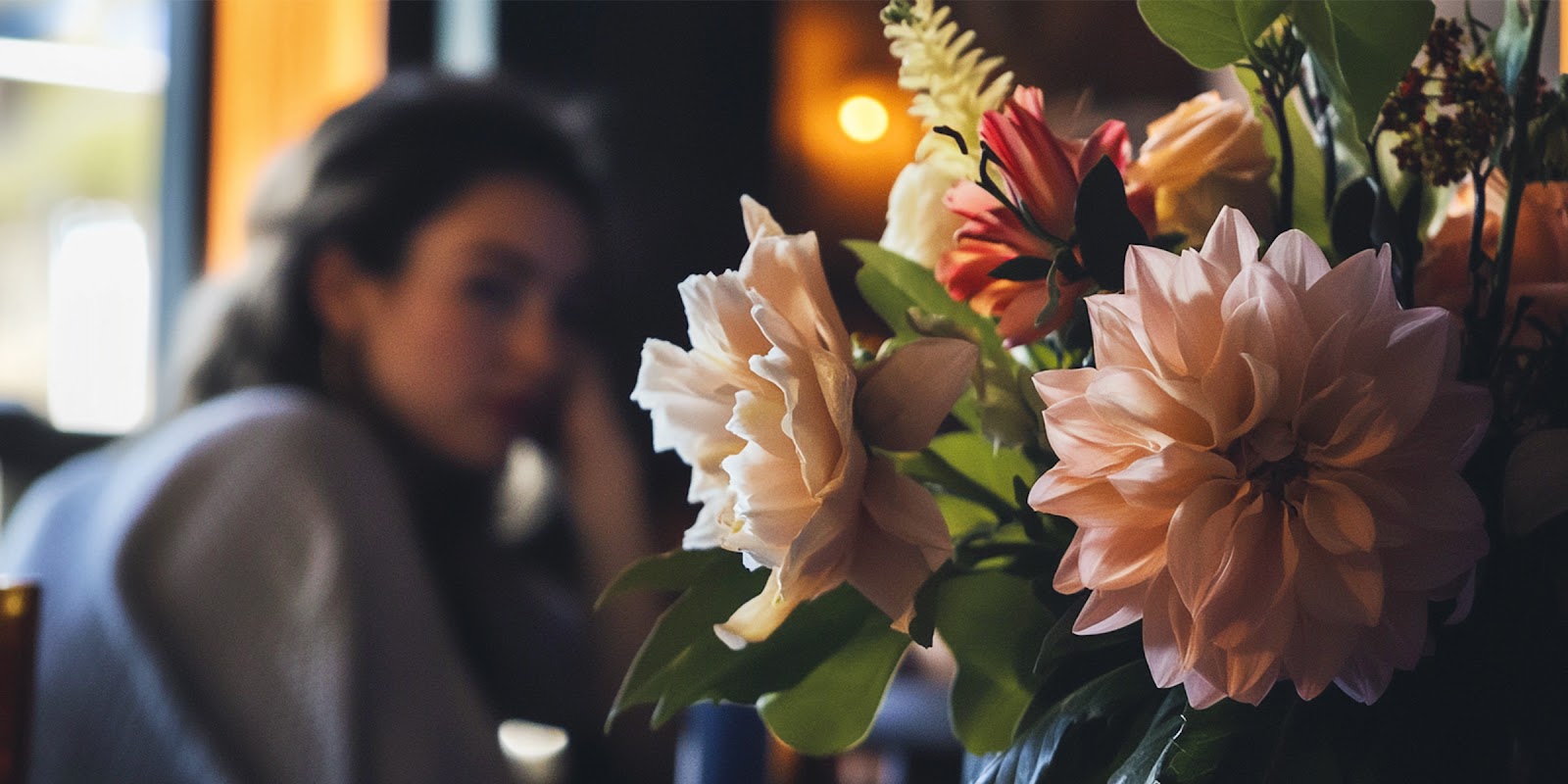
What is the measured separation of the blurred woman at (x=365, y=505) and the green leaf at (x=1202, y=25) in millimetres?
821

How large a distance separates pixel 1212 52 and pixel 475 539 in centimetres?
148

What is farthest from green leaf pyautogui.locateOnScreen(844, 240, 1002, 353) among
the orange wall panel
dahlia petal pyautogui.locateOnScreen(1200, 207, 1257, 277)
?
the orange wall panel

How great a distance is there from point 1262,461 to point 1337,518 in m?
0.02

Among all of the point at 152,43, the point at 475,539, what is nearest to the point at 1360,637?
the point at 475,539

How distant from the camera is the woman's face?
56.2 inches

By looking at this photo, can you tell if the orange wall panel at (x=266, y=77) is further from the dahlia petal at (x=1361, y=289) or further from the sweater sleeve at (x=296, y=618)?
the dahlia petal at (x=1361, y=289)

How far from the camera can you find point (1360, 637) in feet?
0.83

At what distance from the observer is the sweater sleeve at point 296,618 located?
3.08ft

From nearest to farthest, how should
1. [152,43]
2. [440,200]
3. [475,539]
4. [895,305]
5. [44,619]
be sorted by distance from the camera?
[895,305], [44,619], [440,200], [475,539], [152,43]

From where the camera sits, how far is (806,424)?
0.87 ft

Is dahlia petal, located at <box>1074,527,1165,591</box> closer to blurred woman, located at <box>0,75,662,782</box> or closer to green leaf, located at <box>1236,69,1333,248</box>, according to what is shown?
green leaf, located at <box>1236,69,1333,248</box>

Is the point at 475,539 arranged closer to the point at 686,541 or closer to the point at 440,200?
the point at 440,200

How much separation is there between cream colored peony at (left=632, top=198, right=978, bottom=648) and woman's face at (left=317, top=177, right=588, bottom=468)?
1.18 m

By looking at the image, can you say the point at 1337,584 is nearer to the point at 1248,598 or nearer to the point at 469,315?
the point at 1248,598
